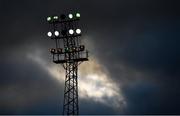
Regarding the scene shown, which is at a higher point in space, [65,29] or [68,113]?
[65,29]

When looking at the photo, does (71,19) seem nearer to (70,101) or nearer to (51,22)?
(51,22)

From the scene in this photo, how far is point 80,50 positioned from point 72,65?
2165mm

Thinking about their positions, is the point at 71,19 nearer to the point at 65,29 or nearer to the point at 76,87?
the point at 65,29

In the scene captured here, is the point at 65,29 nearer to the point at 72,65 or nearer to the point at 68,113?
the point at 72,65

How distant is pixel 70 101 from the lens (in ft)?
302

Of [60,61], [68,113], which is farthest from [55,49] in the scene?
[68,113]

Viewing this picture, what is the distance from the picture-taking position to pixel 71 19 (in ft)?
306

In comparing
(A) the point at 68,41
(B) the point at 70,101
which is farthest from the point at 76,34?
(B) the point at 70,101

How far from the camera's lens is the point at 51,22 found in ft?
310

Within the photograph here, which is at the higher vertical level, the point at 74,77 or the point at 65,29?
the point at 65,29

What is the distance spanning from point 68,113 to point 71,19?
11.6m

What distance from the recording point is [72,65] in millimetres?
93375

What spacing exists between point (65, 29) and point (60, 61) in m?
4.02

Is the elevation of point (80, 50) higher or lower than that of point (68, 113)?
higher
